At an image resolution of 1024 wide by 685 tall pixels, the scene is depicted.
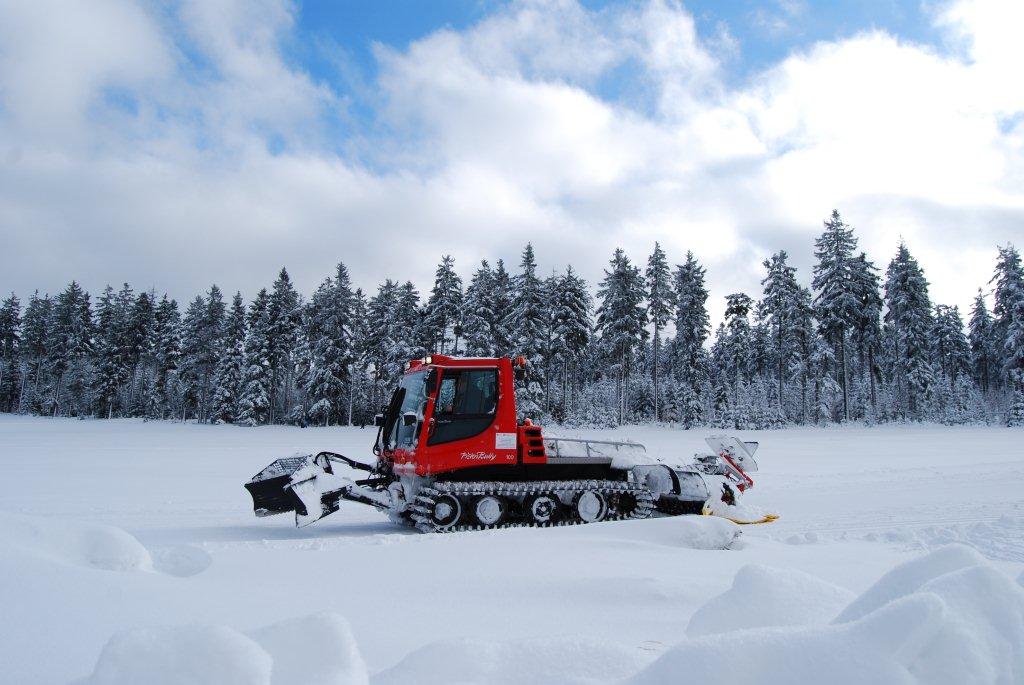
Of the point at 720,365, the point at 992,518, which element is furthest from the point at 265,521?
the point at 720,365

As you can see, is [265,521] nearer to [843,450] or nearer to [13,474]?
[13,474]

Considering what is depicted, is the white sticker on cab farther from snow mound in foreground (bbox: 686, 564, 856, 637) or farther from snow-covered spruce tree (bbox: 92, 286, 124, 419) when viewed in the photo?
snow-covered spruce tree (bbox: 92, 286, 124, 419)

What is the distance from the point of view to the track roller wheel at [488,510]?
10.2 meters

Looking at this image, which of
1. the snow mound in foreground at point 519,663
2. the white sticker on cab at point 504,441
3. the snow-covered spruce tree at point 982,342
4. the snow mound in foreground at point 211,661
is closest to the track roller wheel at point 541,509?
the white sticker on cab at point 504,441

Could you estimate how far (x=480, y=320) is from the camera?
4294cm

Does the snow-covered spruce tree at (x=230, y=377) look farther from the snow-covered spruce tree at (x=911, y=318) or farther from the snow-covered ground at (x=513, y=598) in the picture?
the snow-covered spruce tree at (x=911, y=318)

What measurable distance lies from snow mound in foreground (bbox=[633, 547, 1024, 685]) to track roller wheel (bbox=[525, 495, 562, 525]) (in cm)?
870

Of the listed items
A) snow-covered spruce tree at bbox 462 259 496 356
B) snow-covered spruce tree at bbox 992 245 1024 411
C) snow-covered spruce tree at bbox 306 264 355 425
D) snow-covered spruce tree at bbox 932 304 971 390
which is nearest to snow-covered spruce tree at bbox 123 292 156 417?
snow-covered spruce tree at bbox 306 264 355 425

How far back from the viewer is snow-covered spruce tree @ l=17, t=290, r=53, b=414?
70.1m

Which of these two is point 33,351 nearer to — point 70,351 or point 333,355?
point 70,351

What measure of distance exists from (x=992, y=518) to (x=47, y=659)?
1280 centimetres

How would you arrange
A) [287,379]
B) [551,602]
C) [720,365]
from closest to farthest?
[551,602] < [287,379] < [720,365]

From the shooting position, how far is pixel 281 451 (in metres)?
28.9

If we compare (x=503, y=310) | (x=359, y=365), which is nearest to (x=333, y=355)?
(x=359, y=365)
